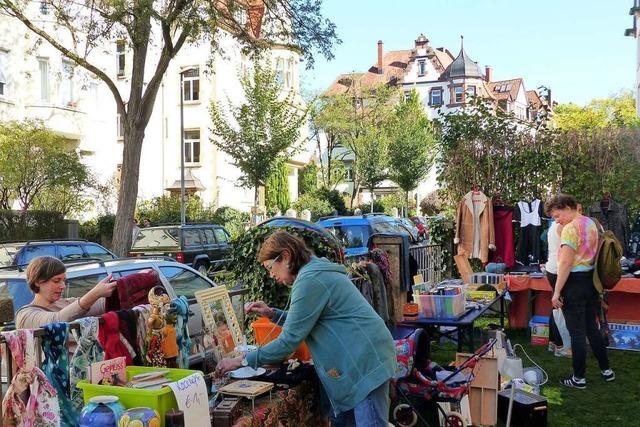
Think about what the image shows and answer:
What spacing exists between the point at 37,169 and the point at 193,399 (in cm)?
2036

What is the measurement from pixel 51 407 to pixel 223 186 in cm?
3310

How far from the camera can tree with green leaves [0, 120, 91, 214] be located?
68.1 ft

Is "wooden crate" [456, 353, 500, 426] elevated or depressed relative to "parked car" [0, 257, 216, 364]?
depressed

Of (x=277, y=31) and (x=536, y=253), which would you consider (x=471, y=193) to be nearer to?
(x=536, y=253)

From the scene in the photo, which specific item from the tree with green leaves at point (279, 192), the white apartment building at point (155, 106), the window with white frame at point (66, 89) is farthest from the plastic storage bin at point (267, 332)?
the tree with green leaves at point (279, 192)

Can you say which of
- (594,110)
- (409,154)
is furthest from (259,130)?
(594,110)

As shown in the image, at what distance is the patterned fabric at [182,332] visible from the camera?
3797mm

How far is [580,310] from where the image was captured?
692cm

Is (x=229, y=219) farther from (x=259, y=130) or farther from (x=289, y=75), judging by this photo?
(x=289, y=75)

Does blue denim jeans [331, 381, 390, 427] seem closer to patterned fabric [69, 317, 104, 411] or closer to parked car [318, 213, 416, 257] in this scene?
patterned fabric [69, 317, 104, 411]

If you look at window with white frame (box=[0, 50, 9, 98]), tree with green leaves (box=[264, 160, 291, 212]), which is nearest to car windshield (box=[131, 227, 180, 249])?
window with white frame (box=[0, 50, 9, 98])

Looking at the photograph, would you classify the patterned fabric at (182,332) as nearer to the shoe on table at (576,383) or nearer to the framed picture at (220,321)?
the framed picture at (220,321)

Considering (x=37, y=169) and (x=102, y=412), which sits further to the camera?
(x=37, y=169)

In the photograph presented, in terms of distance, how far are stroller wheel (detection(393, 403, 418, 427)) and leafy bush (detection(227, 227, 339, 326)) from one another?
5.15ft
